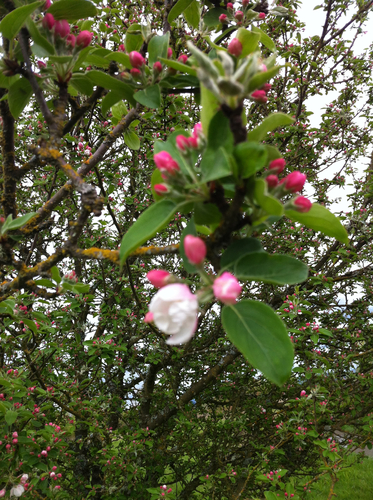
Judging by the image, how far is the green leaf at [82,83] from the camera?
103cm

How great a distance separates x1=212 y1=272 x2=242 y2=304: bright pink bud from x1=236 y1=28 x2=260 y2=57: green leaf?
2.18 feet

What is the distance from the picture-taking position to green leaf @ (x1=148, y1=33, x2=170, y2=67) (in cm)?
100

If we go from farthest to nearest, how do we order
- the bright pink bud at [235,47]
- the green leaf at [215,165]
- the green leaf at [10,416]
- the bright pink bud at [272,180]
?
the green leaf at [10,416], the bright pink bud at [235,47], the bright pink bud at [272,180], the green leaf at [215,165]

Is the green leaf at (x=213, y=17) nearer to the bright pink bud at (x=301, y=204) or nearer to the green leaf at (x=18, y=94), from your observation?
the green leaf at (x=18, y=94)

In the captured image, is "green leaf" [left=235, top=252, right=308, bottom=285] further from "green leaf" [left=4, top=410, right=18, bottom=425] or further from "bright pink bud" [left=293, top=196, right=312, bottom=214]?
"green leaf" [left=4, top=410, right=18, bottom=425]

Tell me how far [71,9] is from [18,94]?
0.31m

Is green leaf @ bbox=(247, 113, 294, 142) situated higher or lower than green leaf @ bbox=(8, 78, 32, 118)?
lower

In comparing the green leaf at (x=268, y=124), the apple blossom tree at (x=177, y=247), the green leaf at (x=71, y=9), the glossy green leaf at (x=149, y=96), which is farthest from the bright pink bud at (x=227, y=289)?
the green leaf at (x=71, y=9)

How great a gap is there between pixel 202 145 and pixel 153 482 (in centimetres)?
373

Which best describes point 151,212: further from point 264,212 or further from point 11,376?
point 11,376

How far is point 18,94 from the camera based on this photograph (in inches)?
41.9

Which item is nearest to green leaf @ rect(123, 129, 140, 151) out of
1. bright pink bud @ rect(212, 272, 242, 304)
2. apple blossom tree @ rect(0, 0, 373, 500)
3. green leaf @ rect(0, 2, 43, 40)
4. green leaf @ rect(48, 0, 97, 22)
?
apple blossom tree @ rect(0, 0, 373, 500)

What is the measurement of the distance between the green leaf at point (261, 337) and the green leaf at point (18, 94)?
0.95 metres

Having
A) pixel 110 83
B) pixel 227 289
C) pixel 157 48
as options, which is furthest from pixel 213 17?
pixel 227 289
